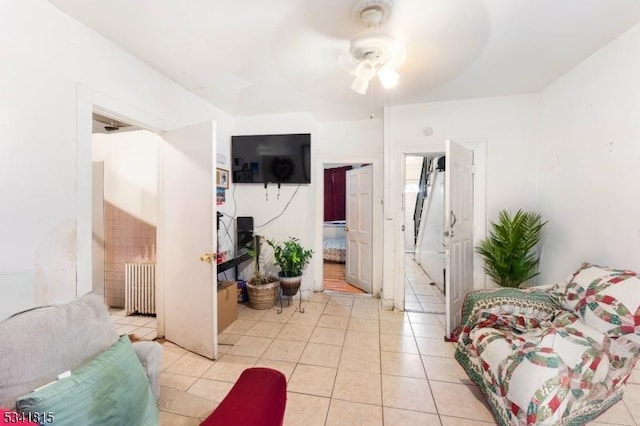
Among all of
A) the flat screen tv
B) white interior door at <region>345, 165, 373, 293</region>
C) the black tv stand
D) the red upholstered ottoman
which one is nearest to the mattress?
white interior door at <region>345, 165, 373, 293</region>

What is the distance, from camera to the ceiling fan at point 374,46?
164cm

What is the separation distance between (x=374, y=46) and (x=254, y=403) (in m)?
2.09

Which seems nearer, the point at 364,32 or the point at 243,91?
the point at 364,32

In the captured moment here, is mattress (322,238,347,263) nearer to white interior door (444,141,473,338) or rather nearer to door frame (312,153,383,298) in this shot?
door frame (312,153,383,298)

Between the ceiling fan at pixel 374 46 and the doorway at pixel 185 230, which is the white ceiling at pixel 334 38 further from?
the doorway at pixel 185 230

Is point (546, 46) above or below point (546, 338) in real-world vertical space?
above

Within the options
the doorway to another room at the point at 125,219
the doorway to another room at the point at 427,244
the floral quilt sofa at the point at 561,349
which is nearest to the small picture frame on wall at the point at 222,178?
the doorway to another room at the point at 125,219

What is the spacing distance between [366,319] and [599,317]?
6.65ft

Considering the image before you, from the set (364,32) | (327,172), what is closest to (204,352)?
(364,32)

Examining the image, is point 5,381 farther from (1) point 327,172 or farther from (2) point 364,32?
(1) point 327,172

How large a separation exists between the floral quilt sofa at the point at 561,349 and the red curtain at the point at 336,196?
181 inches

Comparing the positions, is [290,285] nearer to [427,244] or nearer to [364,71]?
[364,71]

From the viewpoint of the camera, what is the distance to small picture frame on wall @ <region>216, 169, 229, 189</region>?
342cm

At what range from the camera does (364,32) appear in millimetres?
1812
